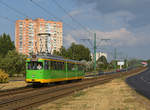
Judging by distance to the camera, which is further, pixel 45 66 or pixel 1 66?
pixel 1 66

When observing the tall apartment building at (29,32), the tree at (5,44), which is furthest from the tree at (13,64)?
the tall apartment building at (29,32)

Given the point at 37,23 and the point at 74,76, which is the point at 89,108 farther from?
the point at 37,23

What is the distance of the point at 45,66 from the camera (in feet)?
74.5

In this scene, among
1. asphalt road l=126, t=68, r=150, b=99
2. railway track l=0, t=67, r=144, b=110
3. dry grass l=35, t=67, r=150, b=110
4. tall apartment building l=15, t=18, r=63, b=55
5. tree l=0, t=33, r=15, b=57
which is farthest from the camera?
tall apartment building l=15, t=18, r=63, b=55

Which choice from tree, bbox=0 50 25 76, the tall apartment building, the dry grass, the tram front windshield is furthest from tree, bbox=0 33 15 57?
the dry grass

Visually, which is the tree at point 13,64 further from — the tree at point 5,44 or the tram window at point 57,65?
the tree at point 5,44

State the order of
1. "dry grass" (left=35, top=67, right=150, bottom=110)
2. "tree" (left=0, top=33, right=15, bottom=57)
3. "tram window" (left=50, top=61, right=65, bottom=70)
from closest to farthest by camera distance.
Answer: "dry grass" (left=35, top=67, right=150, bottom=110), "tram window" (left=50, top=61, right=65, bottom=70), "tree" (left=0, top=33, right=15, bottom=57)

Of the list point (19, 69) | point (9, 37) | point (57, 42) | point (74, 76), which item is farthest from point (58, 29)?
point (74, 76)

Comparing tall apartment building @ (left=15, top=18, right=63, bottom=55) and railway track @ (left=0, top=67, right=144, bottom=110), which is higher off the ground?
tall apartment building @ (left=15, top=18, right=63, bottom=55)

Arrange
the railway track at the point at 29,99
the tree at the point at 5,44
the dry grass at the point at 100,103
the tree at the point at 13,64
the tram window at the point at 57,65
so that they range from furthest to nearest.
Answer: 1. the tree at the point at 5,44
2. the tree at the point at 13,64
3. the tram window at the point at 57,65
4. the railway track at the point at 29,99
5. the dry grass at the point at 100,103

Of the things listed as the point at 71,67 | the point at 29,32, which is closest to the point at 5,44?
the point at 29,32

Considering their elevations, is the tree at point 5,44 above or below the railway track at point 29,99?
above

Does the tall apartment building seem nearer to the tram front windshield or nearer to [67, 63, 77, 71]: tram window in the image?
[67, 63, 77, 71]: tram window

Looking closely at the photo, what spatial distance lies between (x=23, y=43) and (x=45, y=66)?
90.4 metres
